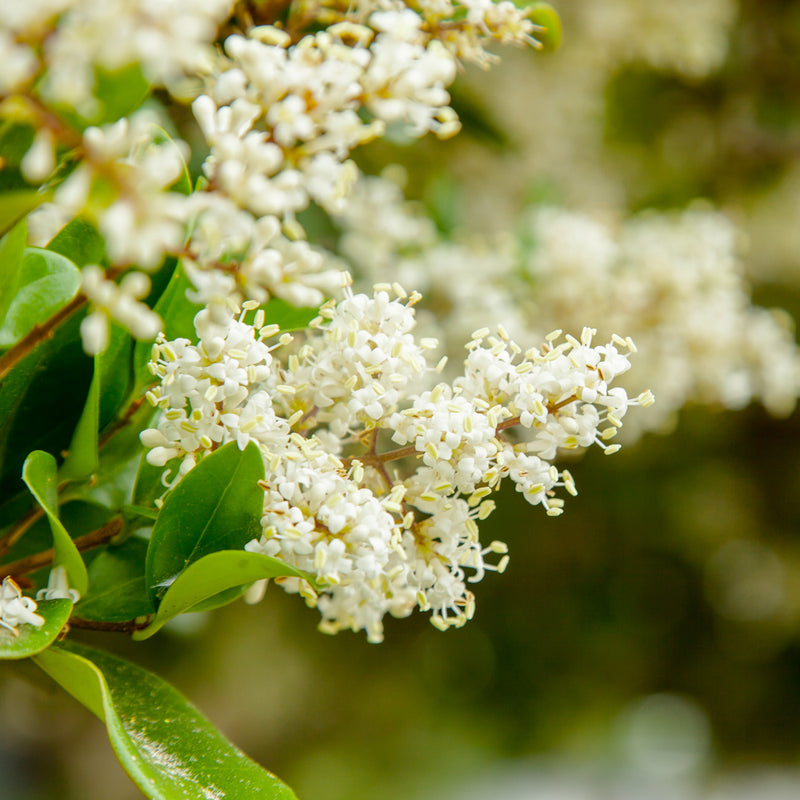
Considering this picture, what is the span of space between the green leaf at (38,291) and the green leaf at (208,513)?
136mm

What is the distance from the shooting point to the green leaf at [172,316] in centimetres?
56

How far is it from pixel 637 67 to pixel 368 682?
86.7 inches

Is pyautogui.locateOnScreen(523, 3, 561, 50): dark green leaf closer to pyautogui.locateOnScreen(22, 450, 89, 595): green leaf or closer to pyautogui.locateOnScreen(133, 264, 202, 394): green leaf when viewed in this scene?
pyautogui.locateOnScreen(133, 264, 202, 394): green leaf

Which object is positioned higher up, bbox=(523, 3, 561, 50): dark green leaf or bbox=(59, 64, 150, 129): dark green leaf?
bbox=(59, 64, 150, 129): dark green leaf

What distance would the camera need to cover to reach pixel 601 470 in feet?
8.08

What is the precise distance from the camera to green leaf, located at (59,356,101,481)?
1.67 feet

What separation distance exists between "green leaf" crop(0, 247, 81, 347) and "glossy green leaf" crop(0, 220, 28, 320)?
5 centimetres

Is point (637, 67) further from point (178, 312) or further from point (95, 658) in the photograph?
point (95, 658)

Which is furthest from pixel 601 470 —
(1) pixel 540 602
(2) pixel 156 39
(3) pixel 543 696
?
(2) pixel 156 39

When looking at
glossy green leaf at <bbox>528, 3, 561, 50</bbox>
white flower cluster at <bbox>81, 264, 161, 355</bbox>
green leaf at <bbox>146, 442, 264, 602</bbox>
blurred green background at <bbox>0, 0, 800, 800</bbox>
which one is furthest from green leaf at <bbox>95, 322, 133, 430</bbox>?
blurred green background at <bbox>0, 0, 800, 800</bbox>

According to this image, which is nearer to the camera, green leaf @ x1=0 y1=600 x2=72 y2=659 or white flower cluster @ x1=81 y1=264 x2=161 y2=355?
white flower cluster @ x1=81 y1=264 x2=161 y2=355

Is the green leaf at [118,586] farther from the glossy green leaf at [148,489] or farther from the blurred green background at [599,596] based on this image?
the blurred green background at [599,596]

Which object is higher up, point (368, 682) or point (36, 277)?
point (36, 277)

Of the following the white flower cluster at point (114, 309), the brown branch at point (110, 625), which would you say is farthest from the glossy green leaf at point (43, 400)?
the white flower cluster at point (114, 309)
